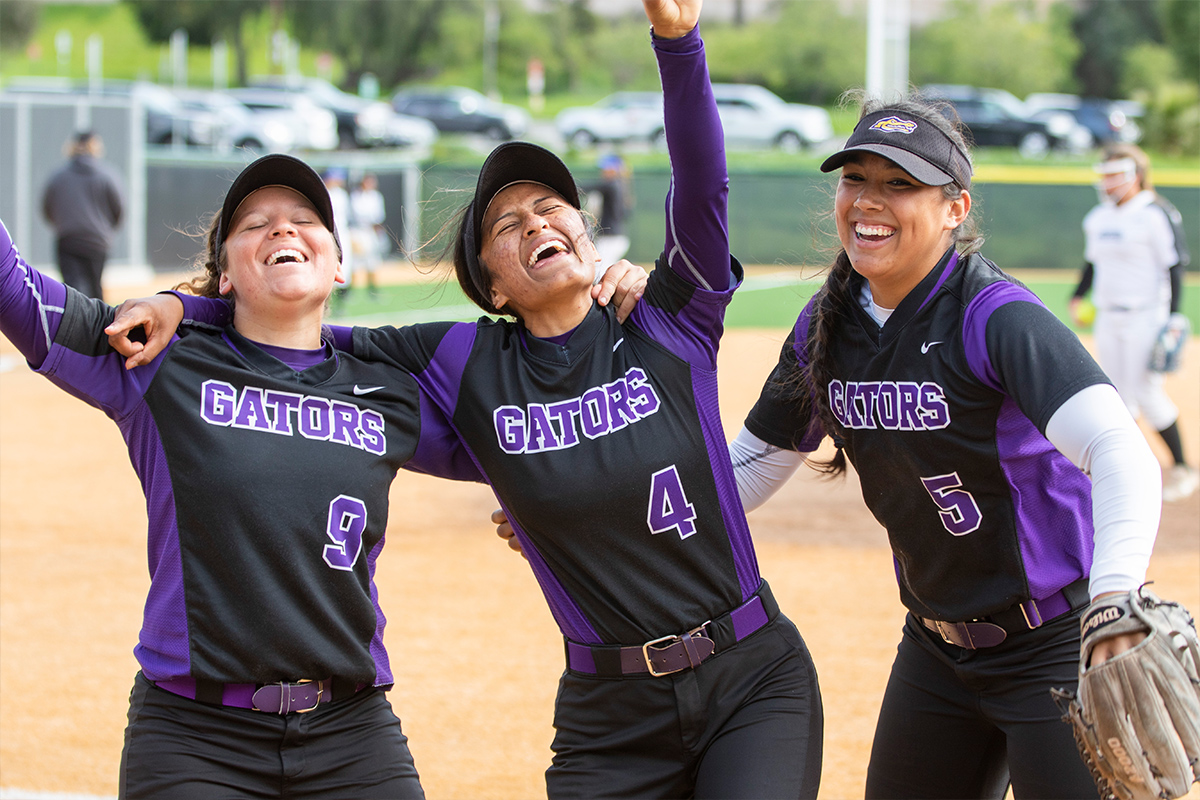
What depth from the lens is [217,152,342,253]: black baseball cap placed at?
2.96 m

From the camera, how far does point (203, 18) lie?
67688mm

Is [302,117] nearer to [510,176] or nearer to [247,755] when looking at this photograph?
[510,176]

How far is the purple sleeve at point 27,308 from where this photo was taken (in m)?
2.73

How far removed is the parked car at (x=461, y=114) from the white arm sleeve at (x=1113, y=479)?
4034 centimetres

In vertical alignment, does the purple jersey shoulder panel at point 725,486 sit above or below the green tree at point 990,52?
below

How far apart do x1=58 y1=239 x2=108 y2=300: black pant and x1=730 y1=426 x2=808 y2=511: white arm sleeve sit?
11489 millimetres

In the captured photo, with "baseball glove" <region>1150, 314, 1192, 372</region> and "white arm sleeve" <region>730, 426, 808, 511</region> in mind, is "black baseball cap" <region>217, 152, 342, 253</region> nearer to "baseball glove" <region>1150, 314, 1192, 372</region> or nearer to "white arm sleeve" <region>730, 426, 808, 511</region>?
"white arm sleeve" <region>730, 426, 808, 511</region>

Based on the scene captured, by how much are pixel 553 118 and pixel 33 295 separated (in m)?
54.4

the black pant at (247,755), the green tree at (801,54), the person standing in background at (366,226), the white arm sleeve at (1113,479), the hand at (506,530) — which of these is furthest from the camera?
the green tree at (801,54)

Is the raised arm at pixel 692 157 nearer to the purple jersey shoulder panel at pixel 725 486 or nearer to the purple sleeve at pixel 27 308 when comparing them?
the purple jersey shoulder panel at pixel 725 486

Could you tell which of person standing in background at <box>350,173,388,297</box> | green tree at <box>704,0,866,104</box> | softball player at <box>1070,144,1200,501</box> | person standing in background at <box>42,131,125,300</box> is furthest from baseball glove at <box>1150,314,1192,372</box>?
green tree at <box>704,0,866,104</box>

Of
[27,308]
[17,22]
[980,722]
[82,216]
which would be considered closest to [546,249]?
[27,308]

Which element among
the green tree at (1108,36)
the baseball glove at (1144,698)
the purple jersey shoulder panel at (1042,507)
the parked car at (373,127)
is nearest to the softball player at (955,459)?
the purple jersey shoulder panel at (1042,507)

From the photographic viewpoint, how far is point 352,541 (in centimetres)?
274
